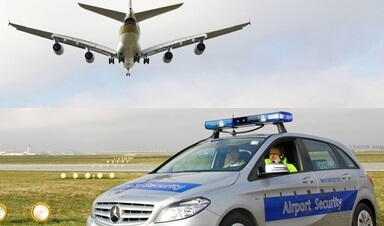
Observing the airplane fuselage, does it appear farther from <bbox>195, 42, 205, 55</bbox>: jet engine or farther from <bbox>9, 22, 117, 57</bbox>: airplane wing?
<bbox>195, 42, 205, 55</bbox>: jet engine

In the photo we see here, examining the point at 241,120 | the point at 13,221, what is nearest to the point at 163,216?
the point at 241,120

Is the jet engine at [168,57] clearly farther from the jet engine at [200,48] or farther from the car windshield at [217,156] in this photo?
the car windshield at [217,156]

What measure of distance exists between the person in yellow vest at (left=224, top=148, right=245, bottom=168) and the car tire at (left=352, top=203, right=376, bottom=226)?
2.03 metres

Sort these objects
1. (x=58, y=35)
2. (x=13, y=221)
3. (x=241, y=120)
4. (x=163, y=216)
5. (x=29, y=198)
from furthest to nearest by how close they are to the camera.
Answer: (x=58, y=35) → (x=29, y=198) → (x=13, y=221) → (x=241, y=120) → (x=163, y=216)

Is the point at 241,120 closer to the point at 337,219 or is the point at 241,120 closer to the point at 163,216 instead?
the point at 337,219

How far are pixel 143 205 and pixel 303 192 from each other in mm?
2200

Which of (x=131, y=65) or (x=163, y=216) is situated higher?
(x=131, y=65)

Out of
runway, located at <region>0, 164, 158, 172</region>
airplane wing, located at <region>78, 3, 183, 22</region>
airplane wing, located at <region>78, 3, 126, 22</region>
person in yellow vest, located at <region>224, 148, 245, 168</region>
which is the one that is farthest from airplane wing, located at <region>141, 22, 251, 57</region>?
person in yellow vest, located at <region>224, 148, 245, 168</region>

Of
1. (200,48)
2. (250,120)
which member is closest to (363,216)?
(250,120)

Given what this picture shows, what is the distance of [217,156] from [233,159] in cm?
39

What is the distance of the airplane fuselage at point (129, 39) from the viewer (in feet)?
118

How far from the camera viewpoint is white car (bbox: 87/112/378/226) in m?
5.12

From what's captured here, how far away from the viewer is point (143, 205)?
201 inches

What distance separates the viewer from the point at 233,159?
6277 millimetres
